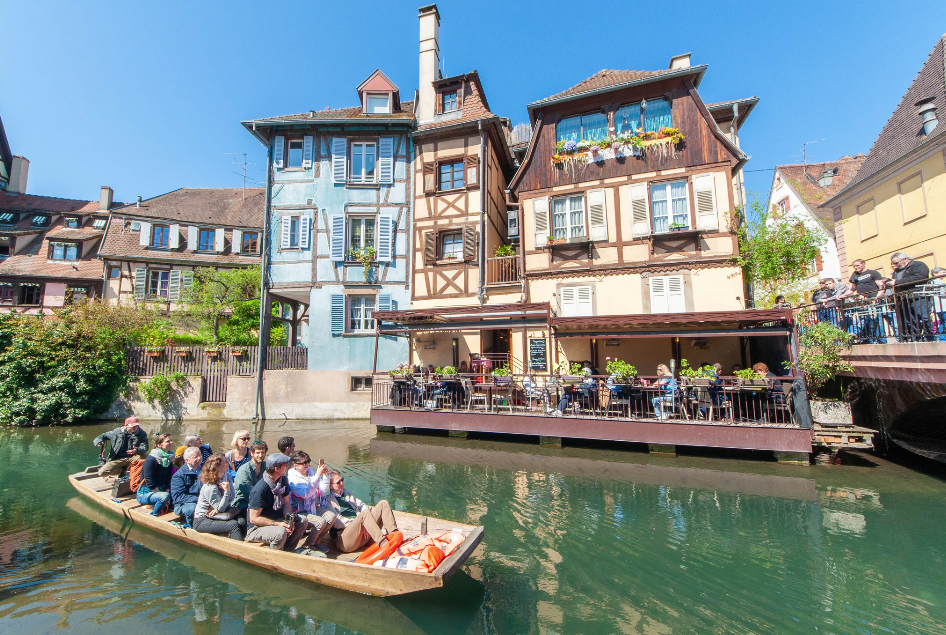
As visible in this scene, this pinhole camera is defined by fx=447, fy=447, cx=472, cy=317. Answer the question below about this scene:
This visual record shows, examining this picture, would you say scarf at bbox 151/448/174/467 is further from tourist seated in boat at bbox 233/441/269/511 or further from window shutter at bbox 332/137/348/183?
window shutter at bbox 332/137/348/183

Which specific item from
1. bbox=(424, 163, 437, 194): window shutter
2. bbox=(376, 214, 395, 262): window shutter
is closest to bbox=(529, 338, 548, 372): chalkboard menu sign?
bbox=(376, 214, 395, 262): window shutter

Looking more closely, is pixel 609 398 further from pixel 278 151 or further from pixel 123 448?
pixel 278 151

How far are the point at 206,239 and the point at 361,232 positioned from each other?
13296mm

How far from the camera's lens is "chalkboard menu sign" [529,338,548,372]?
1653 cm

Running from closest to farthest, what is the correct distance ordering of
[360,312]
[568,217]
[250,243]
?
[568,217]
[360,312]
[250,243]

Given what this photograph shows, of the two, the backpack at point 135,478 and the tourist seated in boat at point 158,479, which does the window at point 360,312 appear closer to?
the backpack at point 135,478

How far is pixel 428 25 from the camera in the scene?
21156 mm

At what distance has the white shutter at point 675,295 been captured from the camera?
15336mm

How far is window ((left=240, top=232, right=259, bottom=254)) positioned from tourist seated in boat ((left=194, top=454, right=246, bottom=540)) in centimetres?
2438

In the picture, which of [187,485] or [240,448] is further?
[187,485]

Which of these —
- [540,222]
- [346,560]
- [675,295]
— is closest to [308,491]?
[346,560]

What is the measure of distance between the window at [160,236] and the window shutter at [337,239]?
43.5 ft

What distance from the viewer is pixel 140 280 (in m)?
25.5

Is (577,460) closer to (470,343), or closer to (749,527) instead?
(749,527)
